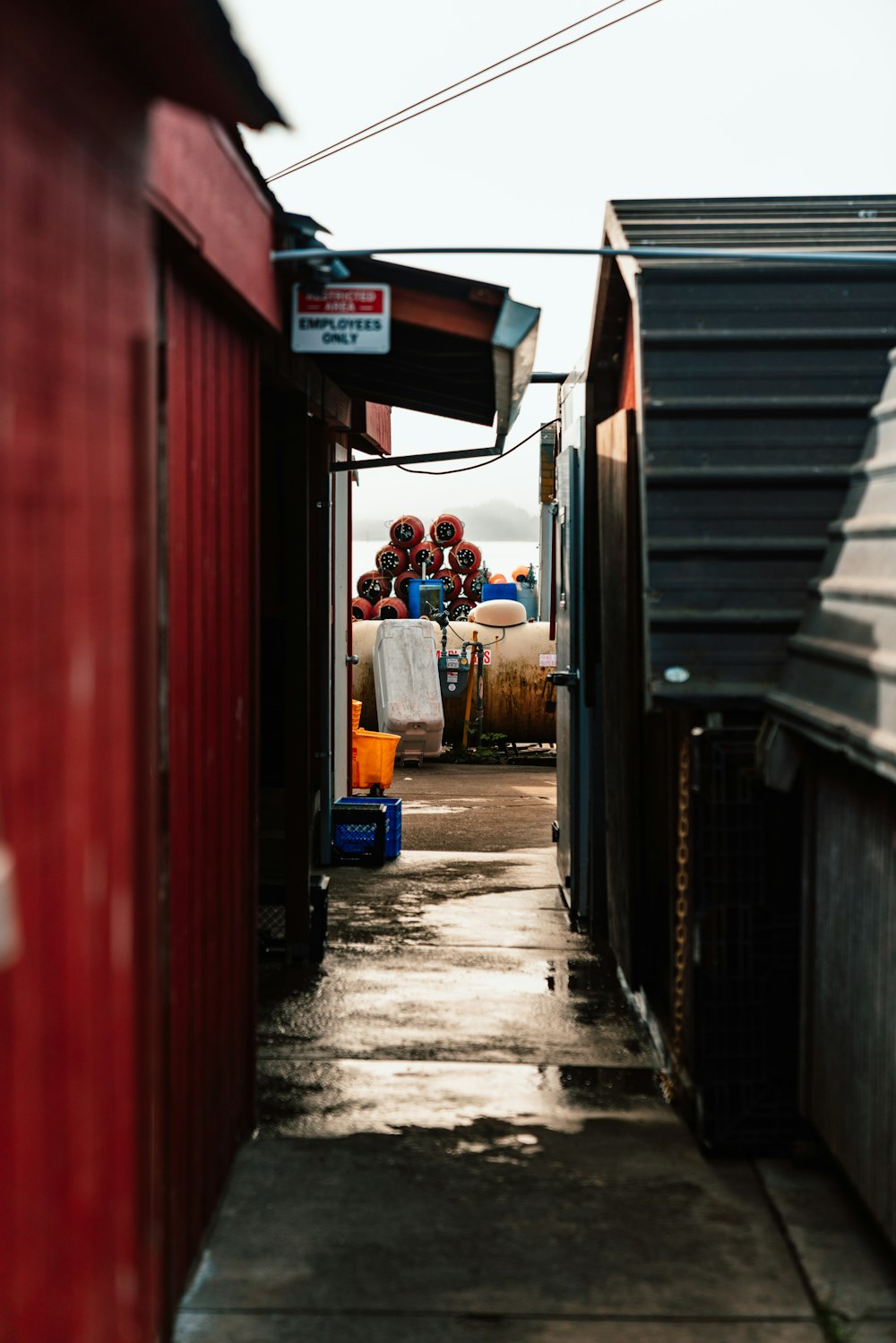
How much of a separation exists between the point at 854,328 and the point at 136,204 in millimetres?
4195

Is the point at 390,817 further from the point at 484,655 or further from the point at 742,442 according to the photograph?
the point at 484,655

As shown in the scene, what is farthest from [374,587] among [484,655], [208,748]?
[208,748]

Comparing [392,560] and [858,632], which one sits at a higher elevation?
[392,560]

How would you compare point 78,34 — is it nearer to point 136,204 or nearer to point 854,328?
point 136,204

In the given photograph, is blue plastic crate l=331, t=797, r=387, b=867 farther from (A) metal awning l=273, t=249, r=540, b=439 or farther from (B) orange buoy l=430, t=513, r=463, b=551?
(B) orange buoy l=430, t=513, r=463, b=551

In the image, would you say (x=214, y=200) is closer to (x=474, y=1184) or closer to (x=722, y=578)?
(x=722, y=578)

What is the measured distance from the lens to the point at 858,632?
16.0ft

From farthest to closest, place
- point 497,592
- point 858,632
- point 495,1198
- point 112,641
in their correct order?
point 497,592
point 495,1198
point 858,632
point 112,641

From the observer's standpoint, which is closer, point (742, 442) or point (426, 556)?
point (742, 442)

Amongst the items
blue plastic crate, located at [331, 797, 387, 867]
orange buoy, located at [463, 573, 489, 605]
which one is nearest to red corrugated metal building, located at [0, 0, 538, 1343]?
blue plastic crate, located at [331, 797, 387, 867]

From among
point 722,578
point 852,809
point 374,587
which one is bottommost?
point 852,809

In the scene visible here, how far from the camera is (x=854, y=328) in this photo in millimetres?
6105

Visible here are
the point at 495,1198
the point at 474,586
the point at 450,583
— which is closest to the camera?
the point at 495,1198

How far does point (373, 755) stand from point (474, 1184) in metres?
8.68
